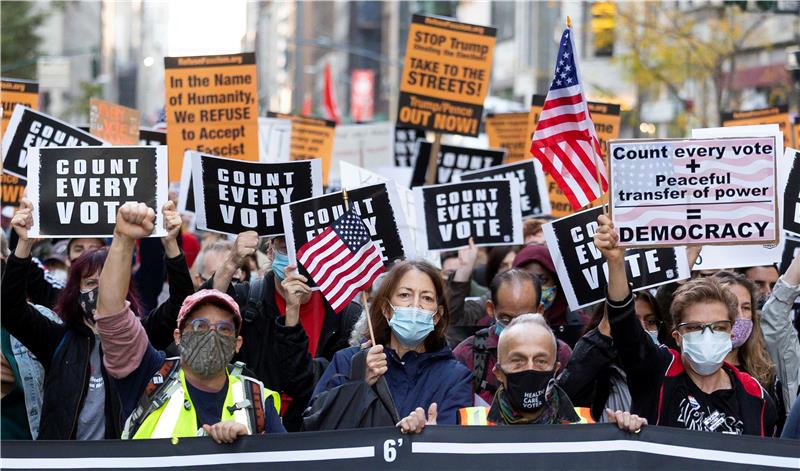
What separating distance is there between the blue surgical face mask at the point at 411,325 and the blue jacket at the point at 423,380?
6 centimetres

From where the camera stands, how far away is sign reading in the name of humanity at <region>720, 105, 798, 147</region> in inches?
499

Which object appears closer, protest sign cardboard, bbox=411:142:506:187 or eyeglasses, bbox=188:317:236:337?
eyeglasses, bbox=188:317:236:337

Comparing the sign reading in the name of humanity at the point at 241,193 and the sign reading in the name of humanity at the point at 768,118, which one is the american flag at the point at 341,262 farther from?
the sign reading in the name of humanity at the point at 768,118

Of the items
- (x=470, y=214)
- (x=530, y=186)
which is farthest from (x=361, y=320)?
(x=530, y=186)

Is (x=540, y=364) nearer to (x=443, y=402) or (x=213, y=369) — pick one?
(x=443, y=402)

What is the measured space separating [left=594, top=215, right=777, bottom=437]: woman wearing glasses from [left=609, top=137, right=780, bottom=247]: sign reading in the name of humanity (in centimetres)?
44

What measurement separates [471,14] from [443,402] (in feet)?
245

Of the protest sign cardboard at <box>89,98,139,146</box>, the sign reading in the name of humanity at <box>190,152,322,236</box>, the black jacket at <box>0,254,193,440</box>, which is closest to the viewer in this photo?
the black jacket at <box>0,254,193,440</box>

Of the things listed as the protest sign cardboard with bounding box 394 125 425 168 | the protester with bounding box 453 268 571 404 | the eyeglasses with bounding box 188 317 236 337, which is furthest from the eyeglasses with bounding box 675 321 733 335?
the protest sign cardboard with bounding box 394 125 425 168

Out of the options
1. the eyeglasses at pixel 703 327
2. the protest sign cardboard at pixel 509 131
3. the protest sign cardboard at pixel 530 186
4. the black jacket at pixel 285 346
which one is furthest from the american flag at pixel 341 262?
the protest sign cardboard at pixel 509 131

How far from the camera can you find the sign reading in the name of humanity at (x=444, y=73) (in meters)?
12.3

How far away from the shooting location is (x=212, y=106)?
1052 cm

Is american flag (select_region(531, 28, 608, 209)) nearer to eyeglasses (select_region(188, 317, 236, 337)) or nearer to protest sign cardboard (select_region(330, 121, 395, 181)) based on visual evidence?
eyeglasses (select_region(188, 317, 236, 337))

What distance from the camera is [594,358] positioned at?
5668mm
